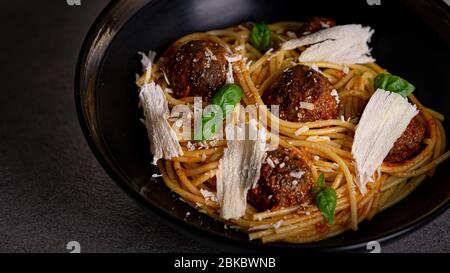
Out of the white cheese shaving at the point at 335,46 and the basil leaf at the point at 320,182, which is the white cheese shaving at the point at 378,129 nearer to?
the basil leaf at the point at 320,182

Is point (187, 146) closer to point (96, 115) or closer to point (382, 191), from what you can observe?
point (96, 115)

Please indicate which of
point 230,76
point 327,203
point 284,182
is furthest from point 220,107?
point 327,203

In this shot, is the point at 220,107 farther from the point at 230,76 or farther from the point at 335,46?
the point at 335,46

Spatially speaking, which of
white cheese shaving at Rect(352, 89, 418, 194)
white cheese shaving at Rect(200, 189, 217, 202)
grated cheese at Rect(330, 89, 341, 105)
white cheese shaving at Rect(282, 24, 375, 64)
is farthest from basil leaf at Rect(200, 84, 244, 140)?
white cheese shaving at Rect(352, 89, 418, 194)

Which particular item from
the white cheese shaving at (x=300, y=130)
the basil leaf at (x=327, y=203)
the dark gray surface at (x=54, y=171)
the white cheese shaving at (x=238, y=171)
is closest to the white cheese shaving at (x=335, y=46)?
the white cheese shaving at (x=300, y=130)

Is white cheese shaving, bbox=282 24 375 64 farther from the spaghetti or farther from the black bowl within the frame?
the black bowl

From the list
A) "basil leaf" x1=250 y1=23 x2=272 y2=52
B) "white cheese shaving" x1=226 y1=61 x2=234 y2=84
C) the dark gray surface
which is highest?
"basil leaf" x1=250 y1=23 x2=272 y2=52
